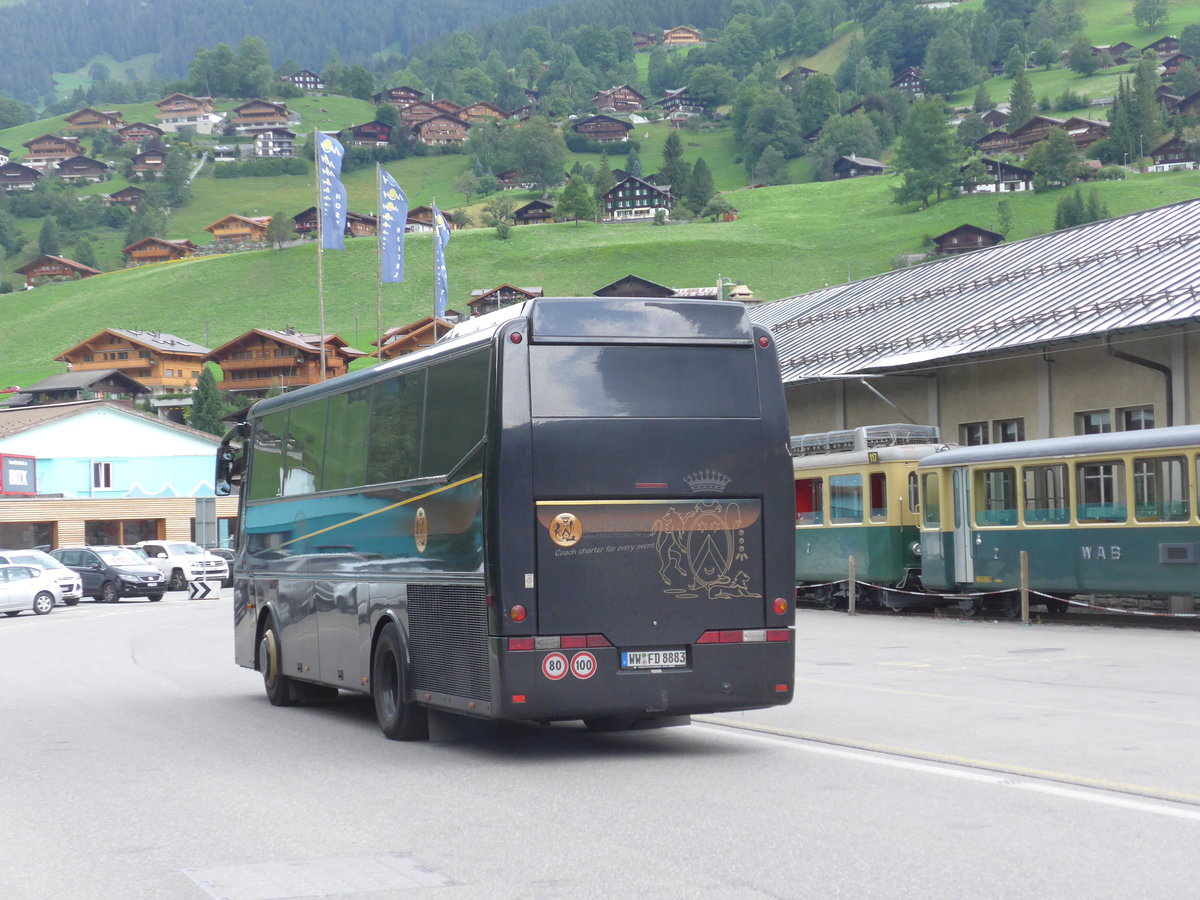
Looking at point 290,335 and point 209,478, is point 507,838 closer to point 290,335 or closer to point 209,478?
point 209,478

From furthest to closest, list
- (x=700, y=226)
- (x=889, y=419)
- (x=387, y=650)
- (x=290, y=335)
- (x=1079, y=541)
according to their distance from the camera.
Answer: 1. (x=700, y=226)
2. (x=290, y=335)
3. (x=889, y=419)
4. (x=1079, y=541)
5. (x=387, y=650)

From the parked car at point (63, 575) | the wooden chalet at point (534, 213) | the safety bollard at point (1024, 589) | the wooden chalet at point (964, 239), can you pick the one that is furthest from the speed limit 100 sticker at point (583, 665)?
the wooden chalet at point (534, 213)

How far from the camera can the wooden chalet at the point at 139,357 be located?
126875mm

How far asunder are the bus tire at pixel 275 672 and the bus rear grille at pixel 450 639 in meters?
4.18

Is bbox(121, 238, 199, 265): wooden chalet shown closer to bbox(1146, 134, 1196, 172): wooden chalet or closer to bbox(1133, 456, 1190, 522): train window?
bbox(1146, 134, 1196, 172): wooden chalet

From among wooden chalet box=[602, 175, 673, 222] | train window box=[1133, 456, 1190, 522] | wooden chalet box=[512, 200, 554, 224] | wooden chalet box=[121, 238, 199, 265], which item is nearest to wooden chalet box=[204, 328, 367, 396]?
wooden chalet box=[512, 200, 554, 224]

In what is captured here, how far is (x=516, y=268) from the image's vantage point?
479ft

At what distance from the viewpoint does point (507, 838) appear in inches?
324

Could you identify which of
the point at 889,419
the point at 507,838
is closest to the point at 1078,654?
the point at 507,838

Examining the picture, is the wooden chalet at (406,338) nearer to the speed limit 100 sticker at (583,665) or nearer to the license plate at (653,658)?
the license plate at (653,658)

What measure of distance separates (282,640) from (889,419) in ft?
87.9

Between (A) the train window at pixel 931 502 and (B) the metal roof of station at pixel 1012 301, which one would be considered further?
(B) the metal roof of station at pixel 1012 301

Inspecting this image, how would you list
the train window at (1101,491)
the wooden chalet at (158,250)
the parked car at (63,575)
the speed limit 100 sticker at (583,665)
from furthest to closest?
the wooden chalet at (158,250), the parked car at (63,575), the train window at (1101,491), the speed limit 100 sticker at (583,665)

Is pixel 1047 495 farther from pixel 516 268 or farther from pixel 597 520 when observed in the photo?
pixel 516 268
